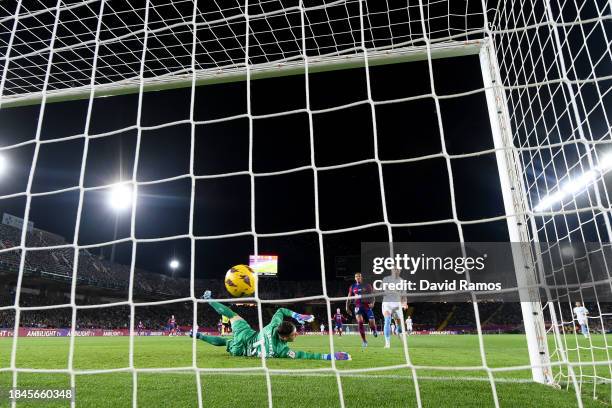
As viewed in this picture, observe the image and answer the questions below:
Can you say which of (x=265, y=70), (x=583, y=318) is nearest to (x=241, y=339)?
(x=265, y=70)

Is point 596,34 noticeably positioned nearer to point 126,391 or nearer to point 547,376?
point 547,376

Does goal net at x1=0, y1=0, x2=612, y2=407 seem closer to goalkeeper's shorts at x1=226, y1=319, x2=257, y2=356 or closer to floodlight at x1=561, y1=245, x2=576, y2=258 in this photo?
floodlight at x1=561, y1=245, x2=576, y2=258

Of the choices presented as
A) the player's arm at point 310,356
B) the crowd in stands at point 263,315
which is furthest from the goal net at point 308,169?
the player's arm at point 310,356

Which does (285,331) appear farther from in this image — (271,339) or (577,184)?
(577,184)

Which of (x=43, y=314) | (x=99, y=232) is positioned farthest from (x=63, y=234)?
(x=43, y=314)

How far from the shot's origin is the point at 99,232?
28328mm

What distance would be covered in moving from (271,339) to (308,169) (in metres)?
2.62

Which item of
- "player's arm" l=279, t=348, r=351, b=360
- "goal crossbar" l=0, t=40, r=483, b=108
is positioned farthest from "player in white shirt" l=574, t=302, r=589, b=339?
"goal crossbar" l=0, t=40, r=483, b=108

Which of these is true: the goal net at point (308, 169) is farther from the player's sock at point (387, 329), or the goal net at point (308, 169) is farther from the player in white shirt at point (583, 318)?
the player's sock at point (387, 329)

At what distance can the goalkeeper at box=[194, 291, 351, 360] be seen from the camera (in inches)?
176

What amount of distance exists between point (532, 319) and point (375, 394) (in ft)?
3.97

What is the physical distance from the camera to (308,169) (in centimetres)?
242

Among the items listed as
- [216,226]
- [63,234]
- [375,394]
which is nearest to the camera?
[375,394]

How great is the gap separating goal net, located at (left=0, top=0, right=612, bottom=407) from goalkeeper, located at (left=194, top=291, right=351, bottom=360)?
515 millimetres
